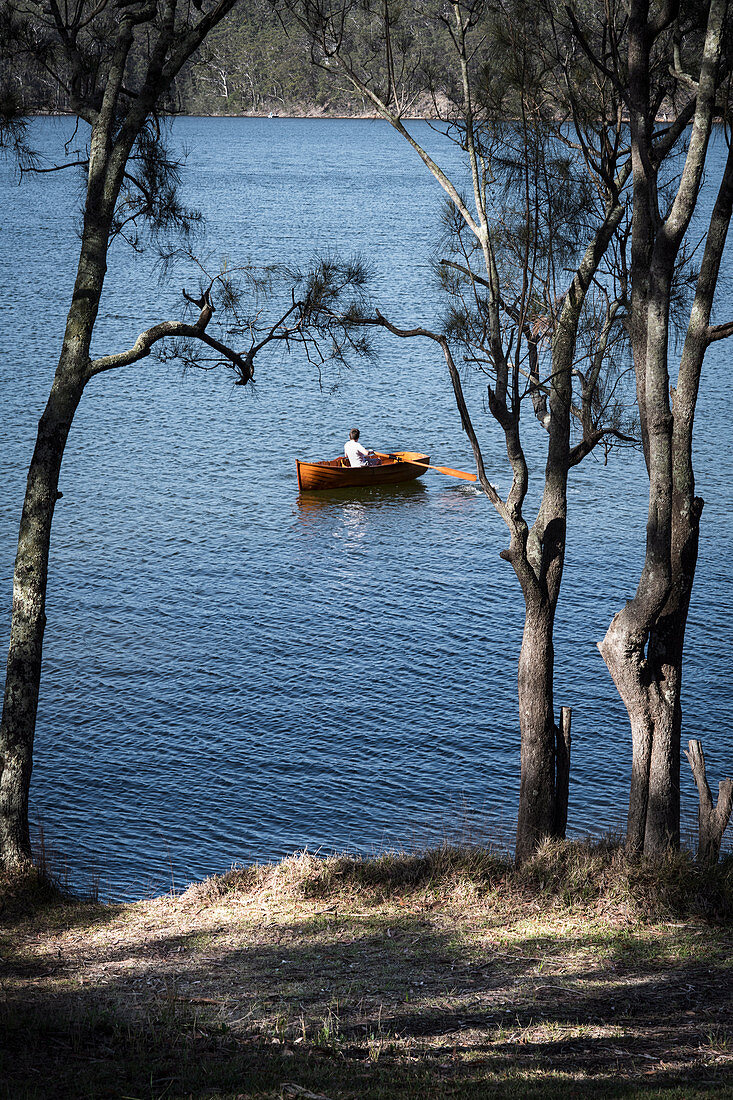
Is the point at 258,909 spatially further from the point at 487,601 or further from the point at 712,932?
the point at 487,601

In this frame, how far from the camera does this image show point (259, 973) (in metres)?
6.39

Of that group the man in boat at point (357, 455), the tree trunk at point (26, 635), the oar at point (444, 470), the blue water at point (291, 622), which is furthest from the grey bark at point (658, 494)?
the oar at point (444, 470)

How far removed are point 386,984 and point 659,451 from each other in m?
4.23

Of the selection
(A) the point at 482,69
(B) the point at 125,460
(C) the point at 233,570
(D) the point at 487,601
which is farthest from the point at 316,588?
(A) the point at 482,69

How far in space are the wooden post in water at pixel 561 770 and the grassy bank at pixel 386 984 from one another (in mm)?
741

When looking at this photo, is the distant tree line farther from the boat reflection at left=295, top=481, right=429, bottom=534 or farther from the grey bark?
the boat reflection at left=295, top=481, right=429, bottom=534

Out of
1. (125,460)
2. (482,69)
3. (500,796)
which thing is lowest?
(500,796)

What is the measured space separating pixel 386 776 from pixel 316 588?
7366mm

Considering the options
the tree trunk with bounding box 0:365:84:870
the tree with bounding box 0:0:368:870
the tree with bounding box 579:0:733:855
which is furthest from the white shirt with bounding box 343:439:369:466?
the tree trunk with bounding box 0:365:84:870

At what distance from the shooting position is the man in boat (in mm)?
26469

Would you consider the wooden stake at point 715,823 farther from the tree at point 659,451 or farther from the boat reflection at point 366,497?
the boat reflection at point 366,497

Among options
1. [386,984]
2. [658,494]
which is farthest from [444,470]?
[386,984]

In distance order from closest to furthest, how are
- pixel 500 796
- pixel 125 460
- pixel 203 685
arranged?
1. pixel 500 796
2. pixel 203 685
3. pixel 125 460

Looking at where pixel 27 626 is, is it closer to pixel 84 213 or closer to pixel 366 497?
pixel 84 213
